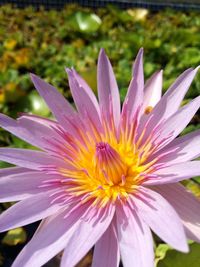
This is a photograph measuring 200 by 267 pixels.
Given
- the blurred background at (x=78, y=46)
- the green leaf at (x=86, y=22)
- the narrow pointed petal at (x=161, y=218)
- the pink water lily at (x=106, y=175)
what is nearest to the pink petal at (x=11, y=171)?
the pink water lily at (x=106, y=175)

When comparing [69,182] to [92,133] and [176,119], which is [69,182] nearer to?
[92,133]

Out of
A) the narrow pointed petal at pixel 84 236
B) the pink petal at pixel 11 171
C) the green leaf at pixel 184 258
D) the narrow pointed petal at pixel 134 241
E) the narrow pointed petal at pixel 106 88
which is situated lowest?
the green leaf at pixel 184 258

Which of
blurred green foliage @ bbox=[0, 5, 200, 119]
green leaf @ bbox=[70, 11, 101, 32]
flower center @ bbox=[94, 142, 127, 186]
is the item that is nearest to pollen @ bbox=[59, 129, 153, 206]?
flower center @ bbox=[94, 142, 127, 186]

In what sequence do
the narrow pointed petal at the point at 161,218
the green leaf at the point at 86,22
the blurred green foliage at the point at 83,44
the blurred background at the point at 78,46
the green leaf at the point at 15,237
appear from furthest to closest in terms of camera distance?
1. the green leaf at the point at 86,22
2. the blurred green foliage at the point at 83,44
3. the blurred background at the point at 78,46
4. the green leaf at the point at 15,237
5. the narrow pointed petal at the point at 161,218

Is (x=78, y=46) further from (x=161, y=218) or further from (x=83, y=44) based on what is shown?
(x=161, y=218)

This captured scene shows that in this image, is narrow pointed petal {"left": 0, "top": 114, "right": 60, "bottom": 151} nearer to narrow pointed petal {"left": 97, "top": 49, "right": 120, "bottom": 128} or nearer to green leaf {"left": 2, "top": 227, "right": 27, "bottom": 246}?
narrow pointed petal {"left": 97, "top": 49, "right": 120, "bottom": 128}

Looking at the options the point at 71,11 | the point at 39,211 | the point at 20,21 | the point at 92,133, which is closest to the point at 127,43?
the point at 71,11

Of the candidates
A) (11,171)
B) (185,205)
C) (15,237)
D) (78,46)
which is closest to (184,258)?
(185,205)

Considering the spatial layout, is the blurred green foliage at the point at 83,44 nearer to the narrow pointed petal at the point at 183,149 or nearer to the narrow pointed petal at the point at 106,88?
the narrow pointed petal at the point at 106,88
